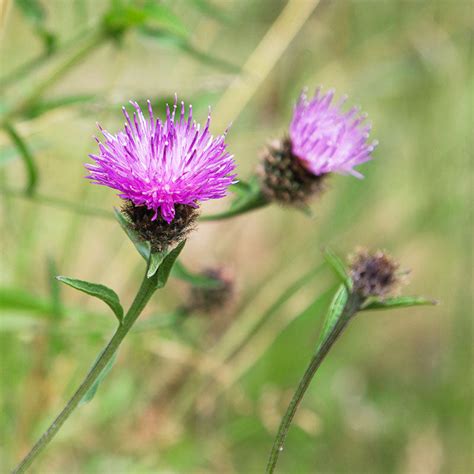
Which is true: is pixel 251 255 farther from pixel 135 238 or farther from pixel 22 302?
pixel 135 238

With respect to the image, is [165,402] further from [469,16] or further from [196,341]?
[469,16]

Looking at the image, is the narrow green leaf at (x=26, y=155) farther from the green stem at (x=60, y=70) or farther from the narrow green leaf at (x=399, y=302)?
the narrow green leaf at (x=399, y=302)

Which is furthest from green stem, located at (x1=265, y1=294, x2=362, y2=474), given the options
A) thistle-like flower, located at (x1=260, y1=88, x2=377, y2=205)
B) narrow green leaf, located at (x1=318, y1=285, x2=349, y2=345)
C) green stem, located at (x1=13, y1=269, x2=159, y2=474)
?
thistle-like flower, located at (x1=260, y1=88, x2=377, y2=205)

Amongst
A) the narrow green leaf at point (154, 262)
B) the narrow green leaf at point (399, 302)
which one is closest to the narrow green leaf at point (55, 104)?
the narrow green leaf at point (154, 262)

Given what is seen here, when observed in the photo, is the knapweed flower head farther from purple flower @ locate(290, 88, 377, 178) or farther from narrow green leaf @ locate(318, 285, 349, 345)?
purple flower @ locate(290, 88, 377, 178)

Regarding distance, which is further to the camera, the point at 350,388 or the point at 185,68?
the point at 185,68

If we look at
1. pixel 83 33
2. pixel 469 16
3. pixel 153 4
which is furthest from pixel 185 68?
pixel 153 4

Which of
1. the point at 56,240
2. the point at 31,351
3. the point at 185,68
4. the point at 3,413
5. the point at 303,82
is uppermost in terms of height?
the point at 185,68
